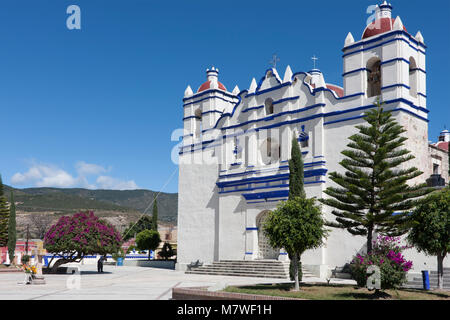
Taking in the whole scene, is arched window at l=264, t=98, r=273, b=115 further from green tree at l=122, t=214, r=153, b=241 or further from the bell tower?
green tree at l=122, t=214, r=153, b=241

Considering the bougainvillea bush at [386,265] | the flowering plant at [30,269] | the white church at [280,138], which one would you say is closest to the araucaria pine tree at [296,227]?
the bougainvillea bush at [386,265]

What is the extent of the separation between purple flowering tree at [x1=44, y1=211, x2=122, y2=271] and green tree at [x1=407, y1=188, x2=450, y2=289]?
1506 centimetres

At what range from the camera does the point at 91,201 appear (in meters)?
101

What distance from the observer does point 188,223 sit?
29.7 meters

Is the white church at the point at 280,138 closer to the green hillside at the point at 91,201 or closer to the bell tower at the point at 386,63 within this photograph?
the bell tower at the point at 386,63

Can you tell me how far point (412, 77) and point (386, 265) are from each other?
38.9 feet

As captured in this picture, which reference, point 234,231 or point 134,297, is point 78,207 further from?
point 134,297

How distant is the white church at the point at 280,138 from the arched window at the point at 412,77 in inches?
1.7

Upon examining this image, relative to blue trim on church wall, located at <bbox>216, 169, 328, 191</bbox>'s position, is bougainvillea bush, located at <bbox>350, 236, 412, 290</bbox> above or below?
below

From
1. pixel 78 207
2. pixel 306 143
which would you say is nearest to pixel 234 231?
pixel 306 143

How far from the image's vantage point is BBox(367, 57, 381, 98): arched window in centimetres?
2261

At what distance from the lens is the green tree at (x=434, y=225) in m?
14.7

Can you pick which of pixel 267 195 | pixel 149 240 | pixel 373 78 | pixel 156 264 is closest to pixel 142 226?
pixel 149 240

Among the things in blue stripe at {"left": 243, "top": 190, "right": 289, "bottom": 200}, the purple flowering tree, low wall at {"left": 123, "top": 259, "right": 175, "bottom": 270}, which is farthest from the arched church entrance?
low wall at {"left": 123, "top": 259, "right": 175, "bottom": 270}
